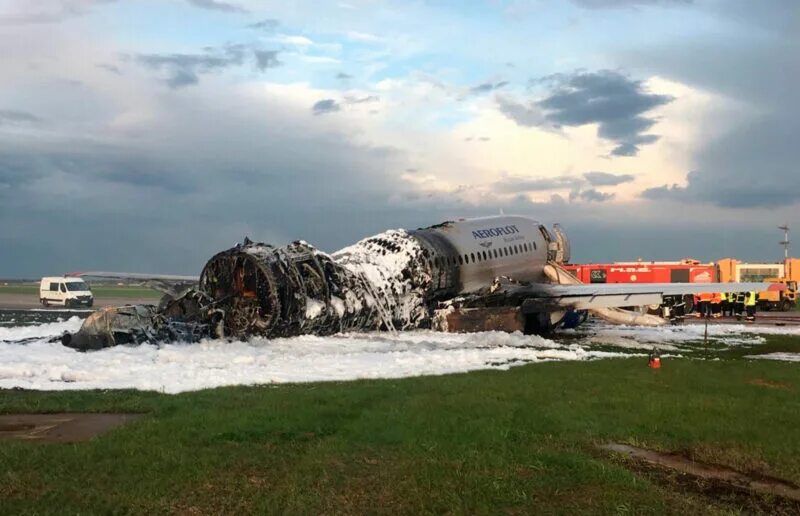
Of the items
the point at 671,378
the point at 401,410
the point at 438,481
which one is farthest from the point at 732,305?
the point at 438,481

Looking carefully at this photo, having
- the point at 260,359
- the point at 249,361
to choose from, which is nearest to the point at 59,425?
the point at 249,361

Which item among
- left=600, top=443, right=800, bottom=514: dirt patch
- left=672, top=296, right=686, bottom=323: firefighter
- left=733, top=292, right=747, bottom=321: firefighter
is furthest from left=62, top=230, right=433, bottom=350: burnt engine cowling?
left=733, top=292, right=747, bottom=321: firefighter

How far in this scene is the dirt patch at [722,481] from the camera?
23.4ft

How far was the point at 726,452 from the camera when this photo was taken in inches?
352

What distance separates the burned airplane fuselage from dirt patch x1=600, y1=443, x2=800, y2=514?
14.0 m

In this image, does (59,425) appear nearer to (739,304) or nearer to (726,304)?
(726,304)

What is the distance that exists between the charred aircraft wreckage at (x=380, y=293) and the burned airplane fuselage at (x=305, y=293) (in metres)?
0.03

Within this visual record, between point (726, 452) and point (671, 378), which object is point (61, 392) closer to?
point (726, 452)

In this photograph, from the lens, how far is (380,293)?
82.5 ft

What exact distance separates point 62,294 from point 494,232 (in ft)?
120

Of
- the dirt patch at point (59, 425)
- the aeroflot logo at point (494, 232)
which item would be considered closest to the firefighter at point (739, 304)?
the aeroflot logo at point (494, 232)

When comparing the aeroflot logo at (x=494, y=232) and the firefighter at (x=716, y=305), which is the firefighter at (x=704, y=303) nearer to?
the firefighter at (x=716, y=305)

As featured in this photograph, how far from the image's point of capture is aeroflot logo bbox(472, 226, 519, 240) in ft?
102

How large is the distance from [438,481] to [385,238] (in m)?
20.5
